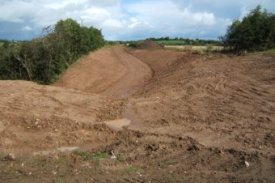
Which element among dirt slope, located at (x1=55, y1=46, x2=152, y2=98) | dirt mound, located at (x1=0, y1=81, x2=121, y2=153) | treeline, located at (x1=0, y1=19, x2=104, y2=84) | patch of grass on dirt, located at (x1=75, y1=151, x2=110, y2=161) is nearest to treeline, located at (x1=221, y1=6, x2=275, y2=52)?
dirt slope, located at (x1=55, y1=46, x2=152, y2=98)

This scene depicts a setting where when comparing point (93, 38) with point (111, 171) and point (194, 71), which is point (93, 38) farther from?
point (111, 171)

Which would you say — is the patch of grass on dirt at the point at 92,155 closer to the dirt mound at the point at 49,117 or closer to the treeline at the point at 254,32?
the dirt mound at the point at 49,117

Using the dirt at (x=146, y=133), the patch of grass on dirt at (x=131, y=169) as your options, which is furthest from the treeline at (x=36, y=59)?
the patch of grass on dirt at (x=131, y=169)

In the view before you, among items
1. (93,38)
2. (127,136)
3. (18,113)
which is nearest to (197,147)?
(127,136)

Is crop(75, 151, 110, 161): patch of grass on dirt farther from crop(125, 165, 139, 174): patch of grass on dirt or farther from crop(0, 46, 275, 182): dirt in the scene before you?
crop(125, 165, 139, 174): patch of grass on dirt

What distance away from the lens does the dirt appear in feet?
35.0

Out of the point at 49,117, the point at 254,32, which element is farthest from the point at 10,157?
the point at 254,32

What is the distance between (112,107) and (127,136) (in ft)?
13.0

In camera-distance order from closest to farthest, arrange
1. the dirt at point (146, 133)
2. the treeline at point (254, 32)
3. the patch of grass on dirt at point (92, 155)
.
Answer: the dirt at point (146, 133), the patch of grass on dirt at point (92, 155), the treeline at point (254, 32)

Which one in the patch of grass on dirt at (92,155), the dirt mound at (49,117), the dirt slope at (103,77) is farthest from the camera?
the dirt slope at (103,77)

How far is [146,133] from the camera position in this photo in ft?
46.0

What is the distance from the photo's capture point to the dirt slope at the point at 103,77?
1141 inches

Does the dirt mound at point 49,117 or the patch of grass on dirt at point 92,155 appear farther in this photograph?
the dirt mound at point 49,117

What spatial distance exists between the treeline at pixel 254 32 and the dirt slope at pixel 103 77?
680 cm
